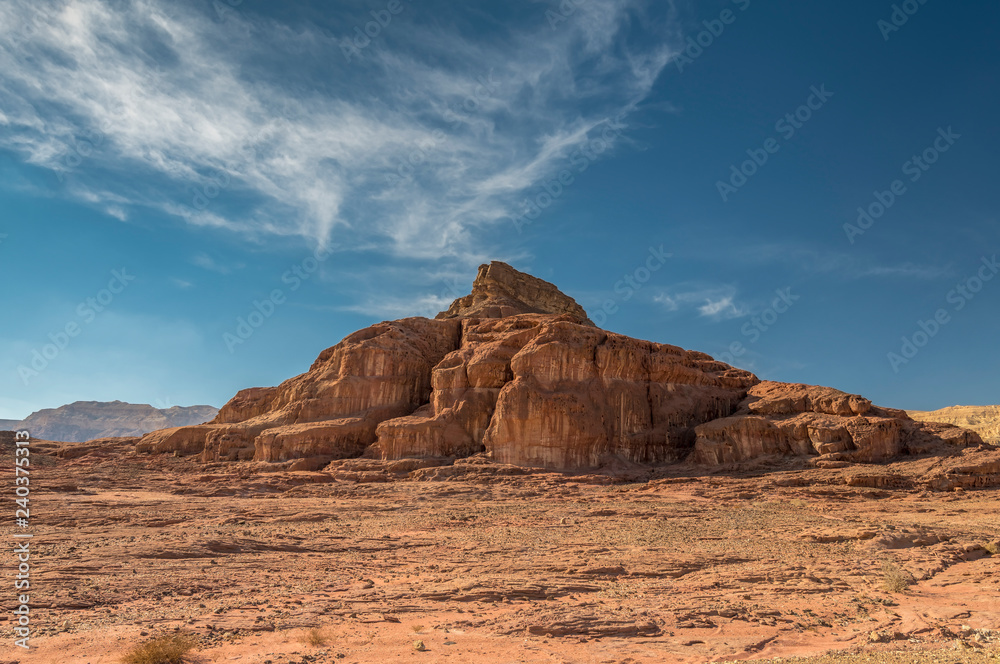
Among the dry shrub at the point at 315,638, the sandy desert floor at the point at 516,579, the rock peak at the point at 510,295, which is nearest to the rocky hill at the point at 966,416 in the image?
the rock peak at the point at 510,295

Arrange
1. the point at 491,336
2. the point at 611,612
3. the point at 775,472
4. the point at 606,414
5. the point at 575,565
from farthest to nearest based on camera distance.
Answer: the point at 491,336 < the point at 606,414 < the point at 775,472 < the point at 575,565 < the point at 611,612

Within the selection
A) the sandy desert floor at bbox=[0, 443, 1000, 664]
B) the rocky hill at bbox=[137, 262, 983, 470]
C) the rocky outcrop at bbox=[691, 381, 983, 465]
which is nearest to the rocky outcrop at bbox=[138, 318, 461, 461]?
the rocky hill at bbox=[137, 262, 983, 470]

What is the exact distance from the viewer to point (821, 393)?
43.0 metres

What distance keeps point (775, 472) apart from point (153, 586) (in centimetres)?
3509

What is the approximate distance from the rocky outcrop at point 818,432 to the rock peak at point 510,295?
106ft

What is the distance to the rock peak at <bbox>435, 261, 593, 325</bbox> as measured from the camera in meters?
75.5

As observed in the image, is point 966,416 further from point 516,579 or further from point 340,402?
point 516,579

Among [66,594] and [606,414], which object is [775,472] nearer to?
[606,414]

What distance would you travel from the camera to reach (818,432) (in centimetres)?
3966

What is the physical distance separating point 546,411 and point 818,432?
1819cm

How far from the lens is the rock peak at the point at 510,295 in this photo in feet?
248

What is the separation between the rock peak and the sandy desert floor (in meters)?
45.7

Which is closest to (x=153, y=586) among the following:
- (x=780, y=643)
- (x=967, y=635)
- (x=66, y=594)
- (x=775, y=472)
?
(x=66, y=594)

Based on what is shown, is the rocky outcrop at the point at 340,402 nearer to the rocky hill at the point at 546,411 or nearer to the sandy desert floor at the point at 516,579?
the rocky hill at the point at 546,411
